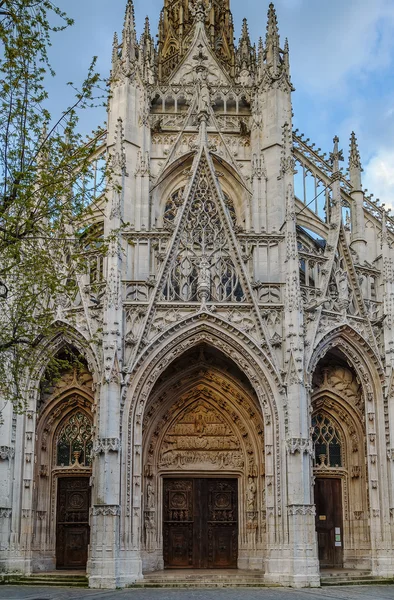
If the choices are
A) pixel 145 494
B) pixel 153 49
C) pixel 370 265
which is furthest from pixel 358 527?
pixel 153 49

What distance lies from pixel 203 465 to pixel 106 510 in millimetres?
4575

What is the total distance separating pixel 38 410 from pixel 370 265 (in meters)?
11.3

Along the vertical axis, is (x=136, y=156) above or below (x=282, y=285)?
above

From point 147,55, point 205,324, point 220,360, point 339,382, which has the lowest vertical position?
point 339,382

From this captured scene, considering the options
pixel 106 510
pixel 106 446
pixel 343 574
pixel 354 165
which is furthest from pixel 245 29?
pixel 343 574

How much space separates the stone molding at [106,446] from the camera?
20234 mm

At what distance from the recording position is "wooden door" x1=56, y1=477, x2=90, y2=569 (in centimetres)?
2300

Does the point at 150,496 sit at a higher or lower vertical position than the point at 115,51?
lower

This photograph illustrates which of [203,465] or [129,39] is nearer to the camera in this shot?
[203,465]

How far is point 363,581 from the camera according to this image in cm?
2091

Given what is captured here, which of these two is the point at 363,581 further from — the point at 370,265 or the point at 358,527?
the point at 370,265

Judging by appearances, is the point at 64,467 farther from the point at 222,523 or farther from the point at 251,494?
the point at 251,494

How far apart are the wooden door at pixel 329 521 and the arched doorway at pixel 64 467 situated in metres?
6.98

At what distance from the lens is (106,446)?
20250 millimetres
